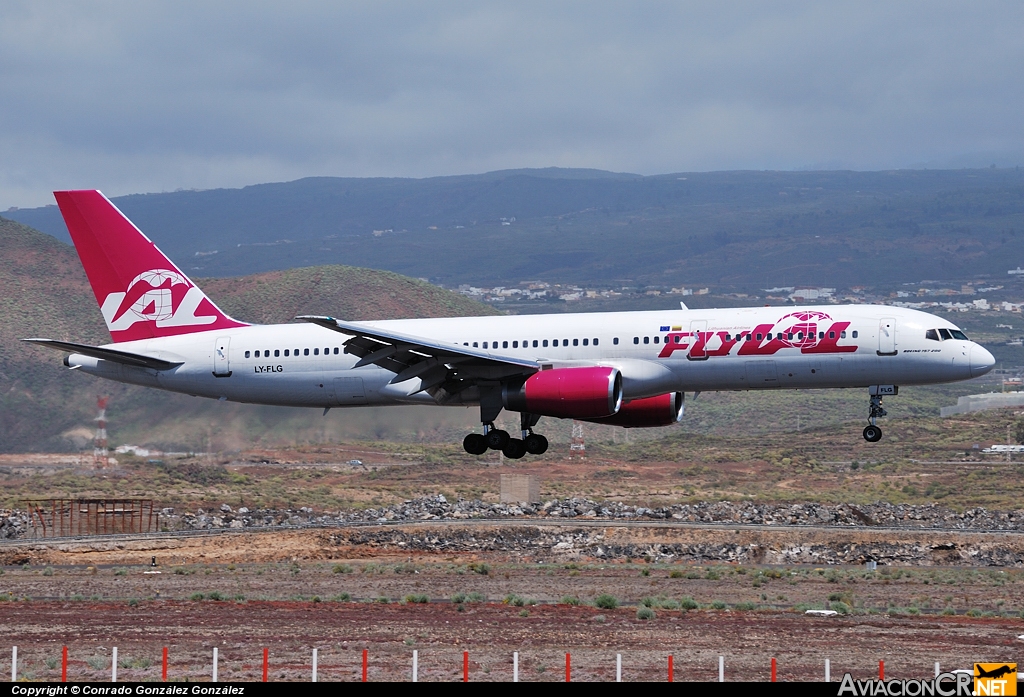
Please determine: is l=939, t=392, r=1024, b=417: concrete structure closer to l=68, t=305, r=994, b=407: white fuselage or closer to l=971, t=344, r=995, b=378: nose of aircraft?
l=971, t=344, r=995, b=378: nose of aircraft

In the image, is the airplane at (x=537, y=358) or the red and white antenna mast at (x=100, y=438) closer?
the airplane at (x=537, y=358)

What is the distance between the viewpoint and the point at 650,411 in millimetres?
48719

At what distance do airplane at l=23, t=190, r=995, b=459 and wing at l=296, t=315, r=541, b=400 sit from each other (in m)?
0.06

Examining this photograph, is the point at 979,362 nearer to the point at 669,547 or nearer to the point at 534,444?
the point at 534,444

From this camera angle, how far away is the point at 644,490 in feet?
278

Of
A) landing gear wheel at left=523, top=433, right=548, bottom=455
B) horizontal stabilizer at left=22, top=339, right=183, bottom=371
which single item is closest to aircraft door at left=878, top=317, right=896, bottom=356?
landing gear wheel at left=523, top=433, right=548, bottom=455

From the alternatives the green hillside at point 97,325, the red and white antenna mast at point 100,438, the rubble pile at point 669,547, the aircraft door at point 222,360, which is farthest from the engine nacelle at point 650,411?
the red and white antenna mast at point 100,438

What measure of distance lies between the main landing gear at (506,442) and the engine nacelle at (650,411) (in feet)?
8.90

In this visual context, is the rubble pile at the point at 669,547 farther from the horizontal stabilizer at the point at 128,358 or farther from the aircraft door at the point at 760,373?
the aircraft door at the point at 760,373

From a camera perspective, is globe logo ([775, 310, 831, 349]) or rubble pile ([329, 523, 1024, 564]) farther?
rubble pile ([329, 523, 1024, 564])

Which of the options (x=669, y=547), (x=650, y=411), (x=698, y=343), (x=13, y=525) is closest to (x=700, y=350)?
(x=698, y=343)

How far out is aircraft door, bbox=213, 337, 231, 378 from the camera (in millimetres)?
49219

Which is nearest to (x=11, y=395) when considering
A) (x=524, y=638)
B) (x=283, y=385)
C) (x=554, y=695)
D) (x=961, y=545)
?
(x=283, y=385)

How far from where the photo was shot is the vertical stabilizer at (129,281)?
168 feet
